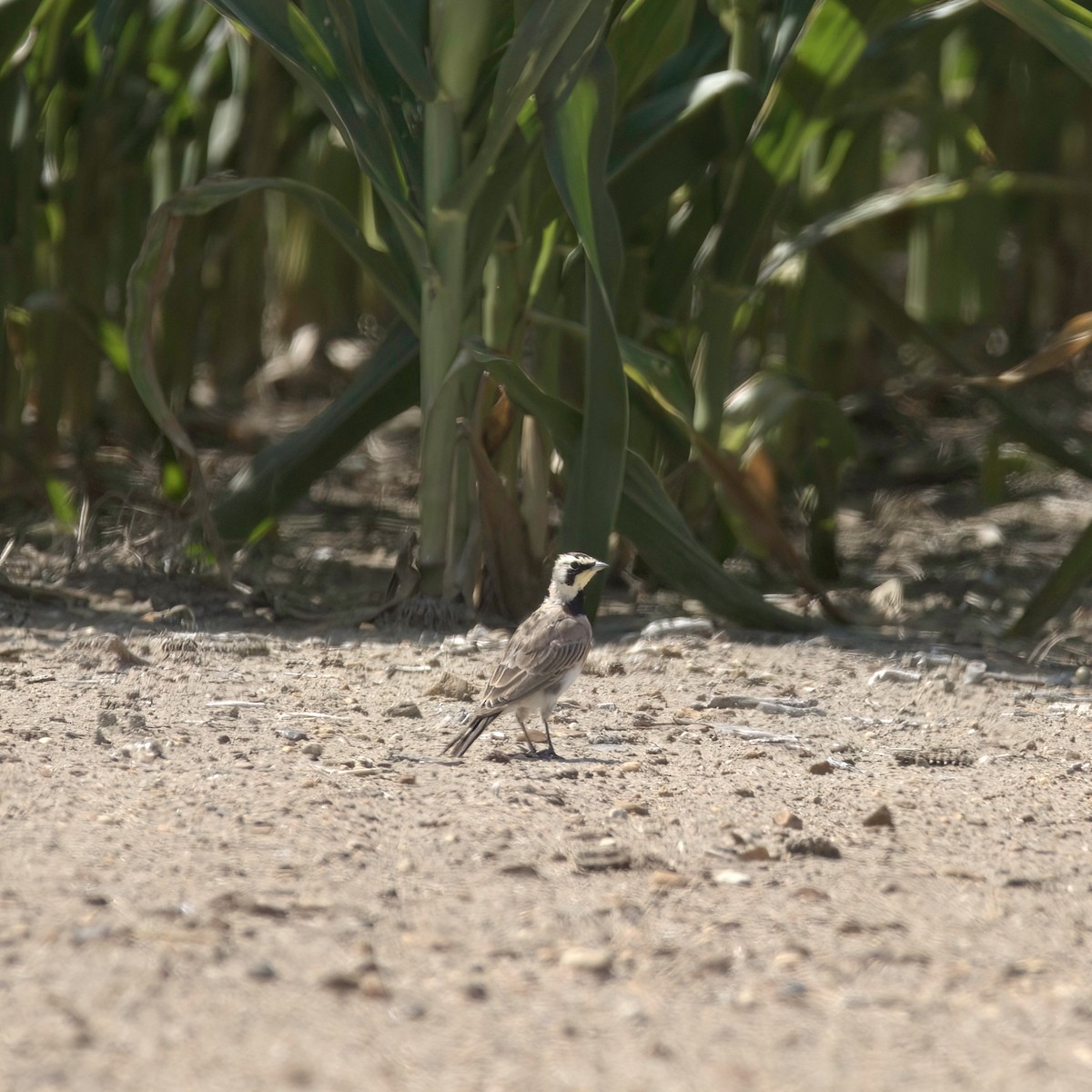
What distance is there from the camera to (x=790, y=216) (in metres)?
5.89

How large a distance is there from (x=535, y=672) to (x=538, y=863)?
83 centimetres

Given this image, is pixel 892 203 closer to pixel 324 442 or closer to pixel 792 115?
pixel 792 115

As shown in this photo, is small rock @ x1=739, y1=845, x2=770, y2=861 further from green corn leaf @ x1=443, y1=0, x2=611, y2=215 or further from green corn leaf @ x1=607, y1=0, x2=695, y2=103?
green corn leaf @ x1=607, y1=0, x2=695, y2=103

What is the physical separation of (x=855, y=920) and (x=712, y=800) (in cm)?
66

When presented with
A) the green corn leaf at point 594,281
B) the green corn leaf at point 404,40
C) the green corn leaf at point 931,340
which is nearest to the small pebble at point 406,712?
the green corn leaf at point 594,281

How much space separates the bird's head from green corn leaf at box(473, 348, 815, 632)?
1.27ft

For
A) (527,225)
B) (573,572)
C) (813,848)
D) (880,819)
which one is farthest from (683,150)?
(813,848)

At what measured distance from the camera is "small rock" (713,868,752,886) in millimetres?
2703

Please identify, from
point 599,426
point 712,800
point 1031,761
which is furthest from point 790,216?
point 712,800

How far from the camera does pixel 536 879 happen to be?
2.66 metres

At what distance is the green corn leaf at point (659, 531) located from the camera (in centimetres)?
431

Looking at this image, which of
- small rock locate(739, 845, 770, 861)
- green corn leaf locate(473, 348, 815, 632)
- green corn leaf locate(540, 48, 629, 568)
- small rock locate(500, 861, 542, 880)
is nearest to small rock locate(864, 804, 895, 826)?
small rock locate(739, 845, 770, 861)

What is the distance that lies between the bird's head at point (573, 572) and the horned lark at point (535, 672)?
120 mm

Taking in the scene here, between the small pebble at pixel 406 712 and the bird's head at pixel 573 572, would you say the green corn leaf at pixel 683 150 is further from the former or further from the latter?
the small pebble at pixel 406 712
